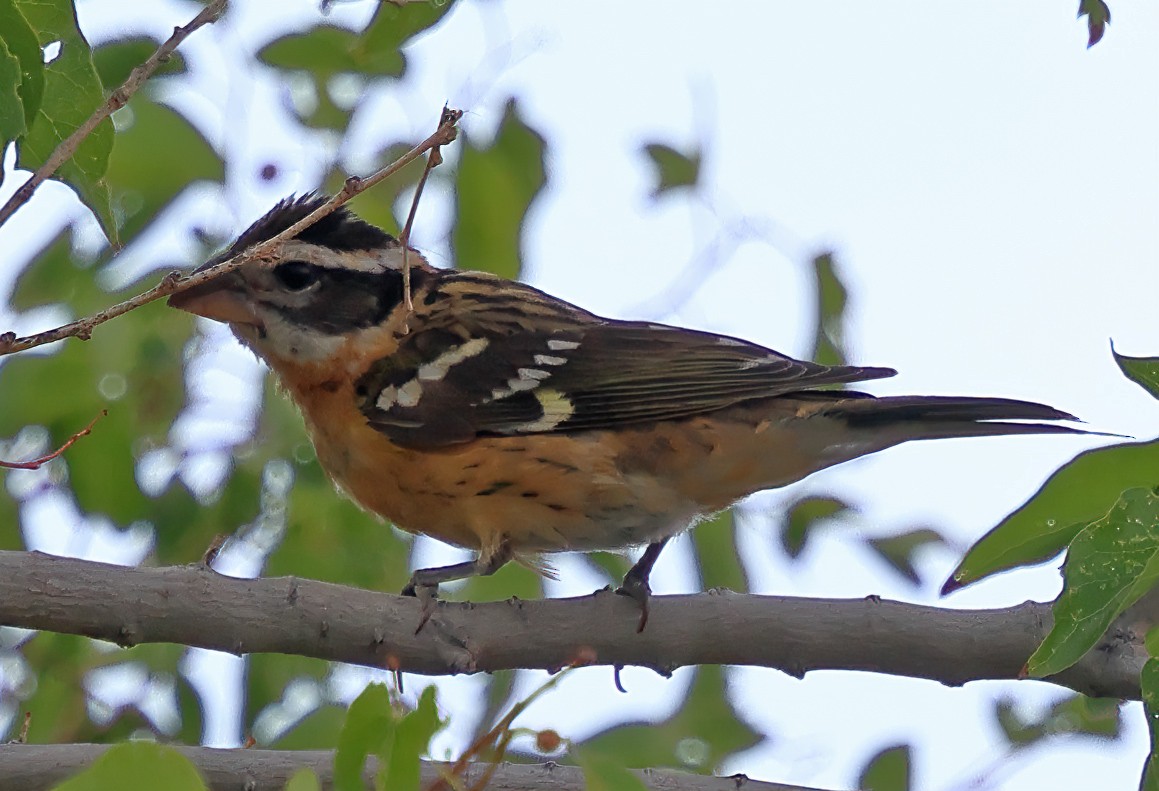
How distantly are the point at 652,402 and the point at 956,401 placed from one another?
2.88 feet

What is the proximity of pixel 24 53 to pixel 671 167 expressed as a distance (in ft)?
8.32

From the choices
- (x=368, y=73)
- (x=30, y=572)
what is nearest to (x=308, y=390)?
(x=368, y=73)

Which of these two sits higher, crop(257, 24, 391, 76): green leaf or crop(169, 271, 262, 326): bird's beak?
crop(257, 24, 391, 76): green leaf

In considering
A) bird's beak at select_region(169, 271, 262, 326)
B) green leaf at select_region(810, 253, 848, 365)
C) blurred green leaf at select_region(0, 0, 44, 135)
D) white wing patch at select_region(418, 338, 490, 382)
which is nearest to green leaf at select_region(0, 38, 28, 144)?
blurred green leaf at select_region(0, 0, 44, 135)

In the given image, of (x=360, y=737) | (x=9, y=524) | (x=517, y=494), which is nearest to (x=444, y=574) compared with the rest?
(x=517, y=494)

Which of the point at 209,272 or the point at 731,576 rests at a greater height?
the point at 209,272

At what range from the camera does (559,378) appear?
4078 mm

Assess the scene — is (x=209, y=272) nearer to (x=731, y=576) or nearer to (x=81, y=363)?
(x=81, y=363)

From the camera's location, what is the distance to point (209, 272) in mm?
2359

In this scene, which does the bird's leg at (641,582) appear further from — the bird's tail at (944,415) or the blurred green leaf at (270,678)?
the blurred green leaf at (270,678)

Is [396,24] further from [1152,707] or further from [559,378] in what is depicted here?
[1152,707]

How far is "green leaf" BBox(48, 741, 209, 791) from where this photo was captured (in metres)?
1.45

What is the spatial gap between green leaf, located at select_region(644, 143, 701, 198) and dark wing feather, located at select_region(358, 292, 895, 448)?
43 cm

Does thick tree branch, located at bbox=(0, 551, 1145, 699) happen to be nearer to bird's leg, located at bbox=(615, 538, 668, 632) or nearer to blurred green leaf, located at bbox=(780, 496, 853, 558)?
bird's leg, located at bbox=(615, 538, 668, 632)
